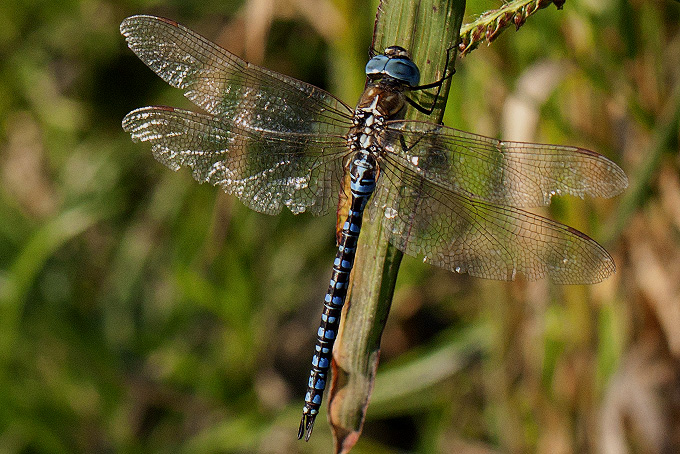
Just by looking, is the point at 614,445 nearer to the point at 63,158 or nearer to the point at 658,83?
the point at 658,83

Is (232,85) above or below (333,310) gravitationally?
above

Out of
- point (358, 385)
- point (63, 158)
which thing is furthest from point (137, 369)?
point (358, 385)

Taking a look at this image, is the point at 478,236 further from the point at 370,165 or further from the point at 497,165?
the point at 370,165

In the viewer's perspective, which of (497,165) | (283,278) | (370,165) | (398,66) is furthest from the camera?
(283,278)

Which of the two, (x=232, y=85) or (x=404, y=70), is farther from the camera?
(x=232, y=85)

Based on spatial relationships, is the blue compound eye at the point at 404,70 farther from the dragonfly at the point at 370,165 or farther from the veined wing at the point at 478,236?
the veined wing at the point at 478,236

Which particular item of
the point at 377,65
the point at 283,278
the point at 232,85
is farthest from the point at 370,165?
the point at 283,278
